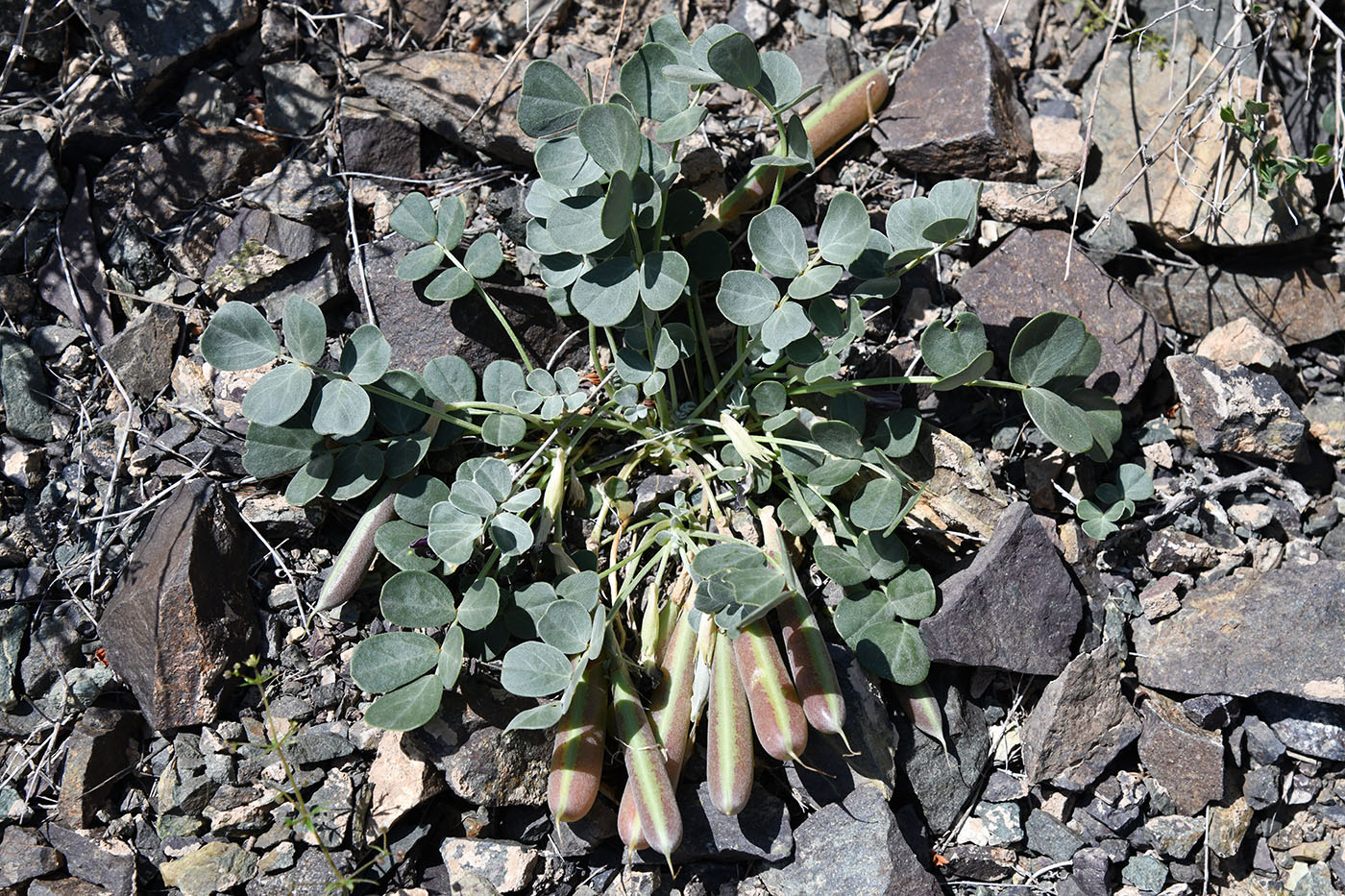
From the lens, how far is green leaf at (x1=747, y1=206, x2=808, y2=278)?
2.45 meters

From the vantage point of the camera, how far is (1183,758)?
270cm

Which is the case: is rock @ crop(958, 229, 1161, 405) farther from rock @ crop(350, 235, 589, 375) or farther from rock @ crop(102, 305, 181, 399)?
rock @ crop(102, 305, 181, 399)

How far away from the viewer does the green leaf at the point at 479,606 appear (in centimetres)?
243

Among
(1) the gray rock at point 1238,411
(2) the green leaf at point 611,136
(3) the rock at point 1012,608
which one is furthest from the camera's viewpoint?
(1) the gray rock at point 1238,411

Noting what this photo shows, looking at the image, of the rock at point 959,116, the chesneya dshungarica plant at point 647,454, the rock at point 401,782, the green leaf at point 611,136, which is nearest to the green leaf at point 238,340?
the chesneya dshungarica plant at point 647,454

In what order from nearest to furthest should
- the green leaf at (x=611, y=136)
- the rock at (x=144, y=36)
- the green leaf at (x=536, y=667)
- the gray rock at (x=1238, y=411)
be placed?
the green leaf at (x=611, y=136) < the green leaf at (x=536, y=667) < the gray rock at (x=1238, y=411) < the rock at (x=144, y=36)

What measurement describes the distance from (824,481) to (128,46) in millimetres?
2756

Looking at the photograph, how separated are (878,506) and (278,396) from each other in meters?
1.58

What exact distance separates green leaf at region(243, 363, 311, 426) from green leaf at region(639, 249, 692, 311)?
0.90 meters

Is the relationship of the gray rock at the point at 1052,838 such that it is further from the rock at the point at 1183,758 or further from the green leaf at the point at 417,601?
the green leaf at the point at 417,601

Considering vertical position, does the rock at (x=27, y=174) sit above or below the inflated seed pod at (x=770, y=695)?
above

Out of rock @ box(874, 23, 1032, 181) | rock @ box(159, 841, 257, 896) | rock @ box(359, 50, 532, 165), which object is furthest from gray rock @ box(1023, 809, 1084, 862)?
rock @ box(359, 50, 532, 165)

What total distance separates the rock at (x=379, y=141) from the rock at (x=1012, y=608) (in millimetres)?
2198

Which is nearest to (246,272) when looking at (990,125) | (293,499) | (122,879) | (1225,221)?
(293,499)
